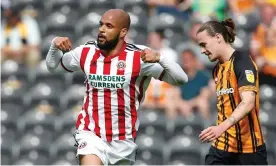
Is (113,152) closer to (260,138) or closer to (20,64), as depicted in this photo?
(260,138)

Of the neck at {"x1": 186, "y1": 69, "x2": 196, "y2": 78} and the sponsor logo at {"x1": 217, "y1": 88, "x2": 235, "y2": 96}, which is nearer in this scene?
the sponsor logo at {"x1": 217, "y1": 88, "x2": 235, "y2": 96}

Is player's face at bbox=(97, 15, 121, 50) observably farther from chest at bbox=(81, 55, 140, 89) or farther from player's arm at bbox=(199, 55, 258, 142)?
player's arm at bbox=(199, 55, 258, 142)

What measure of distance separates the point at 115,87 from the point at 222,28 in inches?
32.1

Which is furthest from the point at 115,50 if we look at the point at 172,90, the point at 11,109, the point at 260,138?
the point at 11,109

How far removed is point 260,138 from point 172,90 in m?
3.33

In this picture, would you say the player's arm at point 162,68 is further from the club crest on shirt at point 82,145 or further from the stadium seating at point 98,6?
the stadium seating at point 98,6

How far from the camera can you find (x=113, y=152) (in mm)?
4824

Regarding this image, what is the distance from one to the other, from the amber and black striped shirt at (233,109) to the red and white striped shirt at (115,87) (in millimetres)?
314

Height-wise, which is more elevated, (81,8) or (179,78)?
(81,8)

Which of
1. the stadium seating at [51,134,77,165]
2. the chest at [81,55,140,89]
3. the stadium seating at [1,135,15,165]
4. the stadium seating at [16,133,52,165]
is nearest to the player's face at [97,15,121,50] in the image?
the chest at [81,55,140,89]

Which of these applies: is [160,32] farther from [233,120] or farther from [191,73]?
[233,120]

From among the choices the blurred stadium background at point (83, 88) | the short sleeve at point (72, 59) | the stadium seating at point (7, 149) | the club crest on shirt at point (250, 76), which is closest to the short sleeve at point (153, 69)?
the short sleeve at point (72, 59)

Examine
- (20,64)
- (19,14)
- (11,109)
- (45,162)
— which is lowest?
(45,162)

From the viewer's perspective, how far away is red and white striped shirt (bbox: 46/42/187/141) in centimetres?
480
